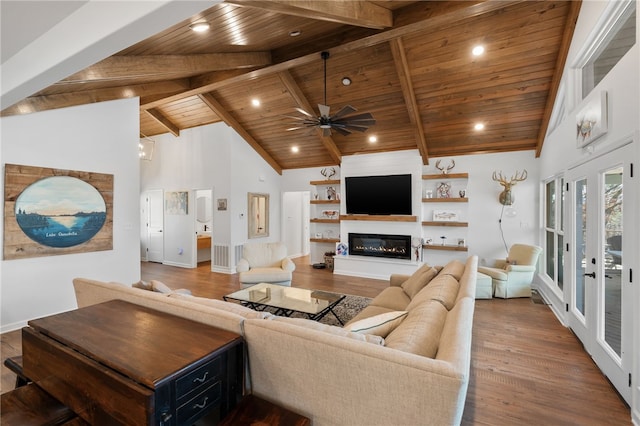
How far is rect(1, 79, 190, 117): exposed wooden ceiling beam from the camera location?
3395 mm

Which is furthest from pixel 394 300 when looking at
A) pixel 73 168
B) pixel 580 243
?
pixel 73 168

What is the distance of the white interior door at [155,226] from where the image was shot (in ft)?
25.5

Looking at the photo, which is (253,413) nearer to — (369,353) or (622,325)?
(369,353)

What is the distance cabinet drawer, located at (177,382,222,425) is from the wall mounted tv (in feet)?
17.0

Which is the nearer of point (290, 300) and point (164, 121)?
point (290, 300)

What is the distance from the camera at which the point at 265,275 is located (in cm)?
445

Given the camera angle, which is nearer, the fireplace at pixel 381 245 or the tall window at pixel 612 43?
the tall window at pixel 612 43

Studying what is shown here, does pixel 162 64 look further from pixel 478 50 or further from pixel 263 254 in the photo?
pixel 478 50

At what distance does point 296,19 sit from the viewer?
343cm

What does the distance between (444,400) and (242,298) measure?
2.80 meters

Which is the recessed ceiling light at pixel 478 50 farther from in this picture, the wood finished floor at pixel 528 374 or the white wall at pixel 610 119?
the wood finished floor at pixel 528 374

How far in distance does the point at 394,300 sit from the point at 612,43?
326 centimetres

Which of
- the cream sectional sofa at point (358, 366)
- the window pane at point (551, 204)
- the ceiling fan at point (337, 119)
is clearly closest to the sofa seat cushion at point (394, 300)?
the cream sectional sofa at point (358, 366)

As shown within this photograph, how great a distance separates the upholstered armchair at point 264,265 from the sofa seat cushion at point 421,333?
9.21 feet
